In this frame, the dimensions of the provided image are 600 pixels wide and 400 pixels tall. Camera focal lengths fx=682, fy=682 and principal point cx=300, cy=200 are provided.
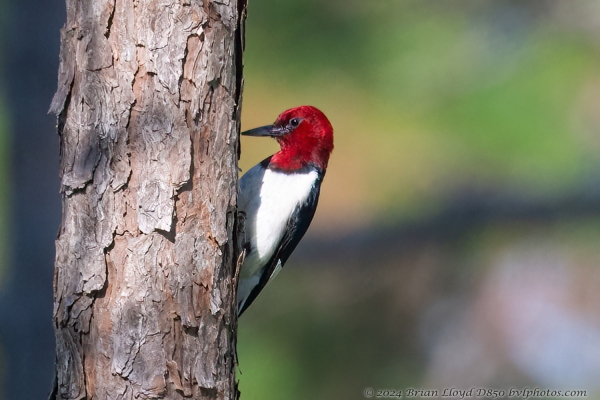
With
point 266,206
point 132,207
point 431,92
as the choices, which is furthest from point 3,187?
point 431,92

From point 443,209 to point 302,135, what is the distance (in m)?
1.29

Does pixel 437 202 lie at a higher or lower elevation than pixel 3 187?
higher

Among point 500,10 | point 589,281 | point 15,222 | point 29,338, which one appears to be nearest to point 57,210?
point 15,222

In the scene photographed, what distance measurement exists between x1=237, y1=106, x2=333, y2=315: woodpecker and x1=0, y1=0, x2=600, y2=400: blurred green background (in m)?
0.74

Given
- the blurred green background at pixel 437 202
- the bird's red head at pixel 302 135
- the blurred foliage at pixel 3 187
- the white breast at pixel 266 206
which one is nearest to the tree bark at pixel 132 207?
the white breast at pixel 266 206

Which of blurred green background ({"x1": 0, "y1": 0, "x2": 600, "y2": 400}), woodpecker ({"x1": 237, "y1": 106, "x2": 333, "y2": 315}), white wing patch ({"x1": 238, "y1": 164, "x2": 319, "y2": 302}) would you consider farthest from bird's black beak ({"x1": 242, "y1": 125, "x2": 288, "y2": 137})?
blurred green background ({"x1": 0, "y1": 0, "x2": 600, "y2": 400})

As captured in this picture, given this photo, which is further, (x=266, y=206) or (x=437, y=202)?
(x=437, y=202)

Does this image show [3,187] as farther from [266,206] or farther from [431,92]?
[431,92]

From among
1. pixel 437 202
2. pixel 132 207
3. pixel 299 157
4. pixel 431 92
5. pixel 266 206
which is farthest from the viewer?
pixel 437 202

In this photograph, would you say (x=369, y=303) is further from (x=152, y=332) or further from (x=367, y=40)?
(x=152, y=332)

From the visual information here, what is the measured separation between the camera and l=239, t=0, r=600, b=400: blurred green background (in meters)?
3.02

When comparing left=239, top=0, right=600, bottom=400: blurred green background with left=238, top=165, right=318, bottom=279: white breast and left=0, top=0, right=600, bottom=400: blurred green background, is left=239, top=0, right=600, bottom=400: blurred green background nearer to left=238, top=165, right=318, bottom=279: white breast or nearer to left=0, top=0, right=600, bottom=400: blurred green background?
left=0, top=0, right=600, bottom=400: blurred green background

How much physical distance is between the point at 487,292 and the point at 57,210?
78.0 inches

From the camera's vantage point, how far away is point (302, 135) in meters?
2.12
